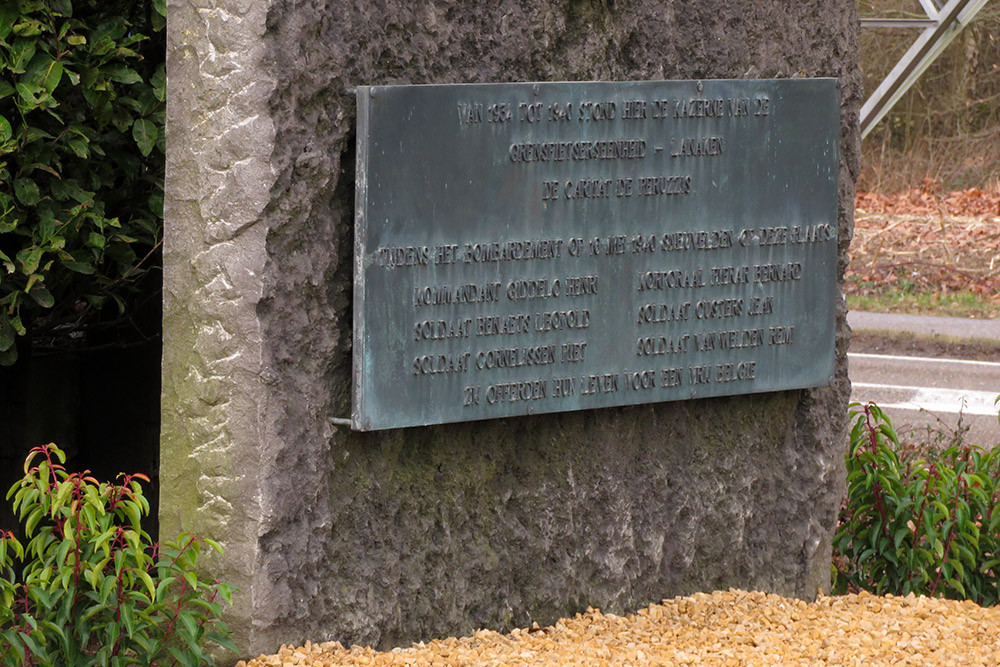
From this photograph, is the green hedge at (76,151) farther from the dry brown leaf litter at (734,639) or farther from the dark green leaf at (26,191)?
the dry brown leaf litter at (734,639)

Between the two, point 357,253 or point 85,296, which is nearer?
point 357,253

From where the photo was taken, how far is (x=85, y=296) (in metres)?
4.64

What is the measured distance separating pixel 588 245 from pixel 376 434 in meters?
0.86

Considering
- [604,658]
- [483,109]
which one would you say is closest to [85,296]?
[483,109]

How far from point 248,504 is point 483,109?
4.13ft

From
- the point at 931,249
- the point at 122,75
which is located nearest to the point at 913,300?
the point at 931,249

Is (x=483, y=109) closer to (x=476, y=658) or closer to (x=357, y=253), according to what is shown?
(x=357, y=253)

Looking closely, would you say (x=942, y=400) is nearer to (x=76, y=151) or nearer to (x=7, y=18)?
(x=76, y=151)

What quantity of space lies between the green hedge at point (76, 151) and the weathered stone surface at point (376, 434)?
1.57ft

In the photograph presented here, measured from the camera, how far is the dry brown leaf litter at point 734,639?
4.14 metres

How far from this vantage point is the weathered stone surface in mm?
3803

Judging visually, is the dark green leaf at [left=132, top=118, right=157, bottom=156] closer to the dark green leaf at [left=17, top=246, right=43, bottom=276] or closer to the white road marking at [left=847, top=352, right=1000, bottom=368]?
the dark green leaf at [left=17, top=246, right=43, bottom=276]

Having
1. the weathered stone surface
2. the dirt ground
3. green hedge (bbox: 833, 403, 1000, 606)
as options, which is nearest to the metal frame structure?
the dirt ground

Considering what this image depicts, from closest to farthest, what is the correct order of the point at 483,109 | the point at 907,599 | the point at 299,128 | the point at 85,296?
the point at 299,128 < the point at 483,109 < the point at 85,296 < the point at 907,599
